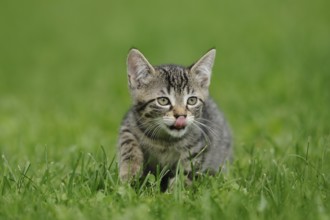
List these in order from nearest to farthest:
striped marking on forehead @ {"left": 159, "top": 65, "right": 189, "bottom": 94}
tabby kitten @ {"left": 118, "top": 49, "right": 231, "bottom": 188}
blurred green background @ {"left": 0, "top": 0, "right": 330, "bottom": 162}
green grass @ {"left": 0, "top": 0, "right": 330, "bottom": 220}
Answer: green grass @ {"left": 0, "top": 0, "right": 330, "bottom": 220} < tabby kitten @ {"left": 118, "top": 49, "right": 231, "bottom": 188} < striped marking on forehead @ {"left": 159, "top": 65, "right": 189, "bottom": 94} < blurred green background @ {"left": 0, "top": 0, "right": 330, "bottom": 162}

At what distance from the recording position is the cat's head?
20.5 ft

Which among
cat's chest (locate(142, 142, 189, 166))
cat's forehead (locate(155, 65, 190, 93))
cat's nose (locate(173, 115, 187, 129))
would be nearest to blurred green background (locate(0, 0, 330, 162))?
cat's chest (locate(142, 142, 189, 166))

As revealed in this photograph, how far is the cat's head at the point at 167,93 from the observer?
6.24 meters

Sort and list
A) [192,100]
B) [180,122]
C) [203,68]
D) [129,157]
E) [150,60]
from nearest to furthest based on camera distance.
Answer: [180,122] < [129,157] < [192,100] < [203,68] < [150,60]

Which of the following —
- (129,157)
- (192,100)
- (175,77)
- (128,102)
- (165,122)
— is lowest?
(128,102)

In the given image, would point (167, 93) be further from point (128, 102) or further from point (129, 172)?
point (128, 102)

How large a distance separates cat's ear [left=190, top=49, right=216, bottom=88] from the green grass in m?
0.84

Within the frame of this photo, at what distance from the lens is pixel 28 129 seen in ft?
30.8

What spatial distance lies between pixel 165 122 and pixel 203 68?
0.79 meters

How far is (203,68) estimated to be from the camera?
22.1 ft

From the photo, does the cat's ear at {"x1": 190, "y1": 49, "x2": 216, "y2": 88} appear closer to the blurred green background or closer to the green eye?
the green eye

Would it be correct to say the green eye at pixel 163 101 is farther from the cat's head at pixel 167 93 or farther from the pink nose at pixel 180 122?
the pink nose at pixel 180 122

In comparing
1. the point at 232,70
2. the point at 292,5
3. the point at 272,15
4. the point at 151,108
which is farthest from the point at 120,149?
the point at 292,5

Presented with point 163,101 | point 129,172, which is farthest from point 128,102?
point 129,172
